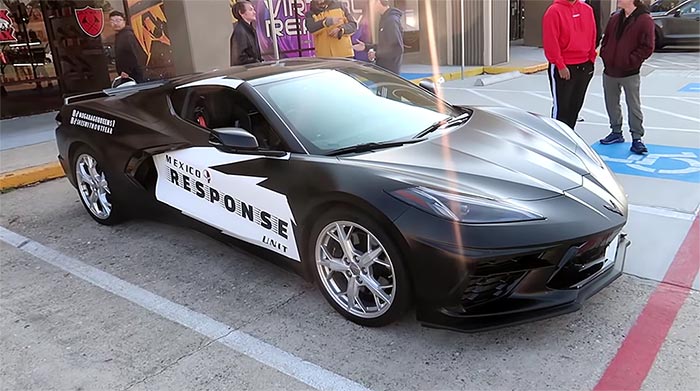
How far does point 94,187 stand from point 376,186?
293 cm

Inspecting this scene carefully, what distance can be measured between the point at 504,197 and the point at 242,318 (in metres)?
1.62

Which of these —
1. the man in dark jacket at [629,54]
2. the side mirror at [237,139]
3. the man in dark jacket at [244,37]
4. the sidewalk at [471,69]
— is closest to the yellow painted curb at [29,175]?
the man in dark jacket at [244,37]

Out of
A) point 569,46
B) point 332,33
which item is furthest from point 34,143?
point 569,46

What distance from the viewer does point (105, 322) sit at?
3.33 meters

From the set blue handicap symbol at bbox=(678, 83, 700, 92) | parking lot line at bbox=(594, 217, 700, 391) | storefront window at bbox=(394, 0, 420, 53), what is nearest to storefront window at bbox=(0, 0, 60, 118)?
storefront window at bbox=(394, 0, 420, 53)

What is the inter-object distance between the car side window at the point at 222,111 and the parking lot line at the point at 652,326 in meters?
2.06

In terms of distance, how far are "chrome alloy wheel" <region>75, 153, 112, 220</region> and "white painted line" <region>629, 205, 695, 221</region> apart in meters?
4.19

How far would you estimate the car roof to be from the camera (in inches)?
148

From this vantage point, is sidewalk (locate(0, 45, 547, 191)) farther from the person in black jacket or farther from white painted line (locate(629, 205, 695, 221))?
white painted line (locate(629, 205, 695, 221))

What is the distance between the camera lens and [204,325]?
3.24 m

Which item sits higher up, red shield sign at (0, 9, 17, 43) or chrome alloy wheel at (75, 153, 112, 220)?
red shield sign at (0, 9, 17, 43)

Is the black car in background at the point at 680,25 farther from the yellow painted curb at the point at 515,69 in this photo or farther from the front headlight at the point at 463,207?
the front headlight at the point at 463,207

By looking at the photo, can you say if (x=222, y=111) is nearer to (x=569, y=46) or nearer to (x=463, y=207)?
(x=463, y=207)

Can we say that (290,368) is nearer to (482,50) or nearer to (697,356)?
(697,356)
